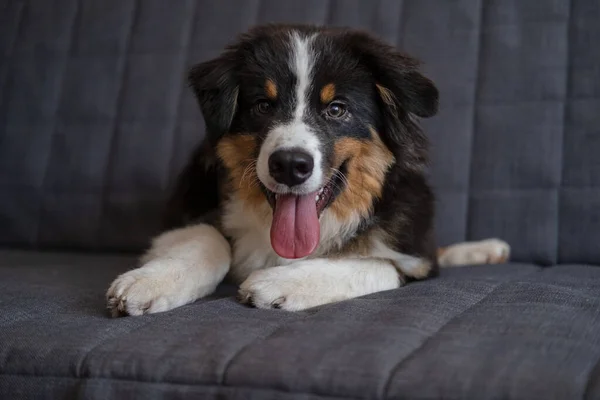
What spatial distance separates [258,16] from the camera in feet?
10.7

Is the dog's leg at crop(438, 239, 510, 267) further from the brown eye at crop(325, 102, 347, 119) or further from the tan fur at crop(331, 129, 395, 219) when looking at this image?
the brown eye at crop(325, 102, 347, 119)

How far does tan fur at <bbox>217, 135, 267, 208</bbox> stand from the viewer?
2.25 meters

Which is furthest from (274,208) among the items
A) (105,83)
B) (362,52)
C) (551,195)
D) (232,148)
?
(105,83)

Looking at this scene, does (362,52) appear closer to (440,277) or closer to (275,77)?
(275,77)

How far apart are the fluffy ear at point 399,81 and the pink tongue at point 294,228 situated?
0.40m

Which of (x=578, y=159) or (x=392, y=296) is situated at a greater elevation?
(x=578, y=159)

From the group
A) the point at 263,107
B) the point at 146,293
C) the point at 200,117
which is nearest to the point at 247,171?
the point at 263,107

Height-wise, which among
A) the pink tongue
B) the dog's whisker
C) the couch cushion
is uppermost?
the dog's whisker

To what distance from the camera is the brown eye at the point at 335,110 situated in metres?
2.21

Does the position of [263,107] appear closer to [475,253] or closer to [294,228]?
[294,228]

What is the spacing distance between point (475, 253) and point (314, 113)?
1023mm

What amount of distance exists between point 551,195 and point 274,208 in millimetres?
1238

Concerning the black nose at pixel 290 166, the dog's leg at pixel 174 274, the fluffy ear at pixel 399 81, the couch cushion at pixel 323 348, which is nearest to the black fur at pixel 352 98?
the fluffy ear at pixel 399 81

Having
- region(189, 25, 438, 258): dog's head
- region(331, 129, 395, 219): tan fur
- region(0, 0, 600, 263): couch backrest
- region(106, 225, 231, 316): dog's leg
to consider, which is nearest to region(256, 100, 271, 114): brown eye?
region(189, 25, 438, 258): dog's head
